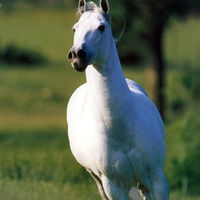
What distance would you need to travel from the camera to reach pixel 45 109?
2973cm

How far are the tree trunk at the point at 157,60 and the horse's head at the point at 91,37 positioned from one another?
1325cm

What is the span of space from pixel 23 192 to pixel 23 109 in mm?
17777

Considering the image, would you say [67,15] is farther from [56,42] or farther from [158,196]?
[158,196]

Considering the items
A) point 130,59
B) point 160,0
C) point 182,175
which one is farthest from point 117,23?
point 130,59

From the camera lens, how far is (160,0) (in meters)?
20.0

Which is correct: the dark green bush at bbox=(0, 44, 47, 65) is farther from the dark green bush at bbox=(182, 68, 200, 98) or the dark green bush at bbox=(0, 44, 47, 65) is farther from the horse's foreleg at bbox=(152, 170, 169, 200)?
the horse's foreleg at bbox=(152, 170, 169, 200)

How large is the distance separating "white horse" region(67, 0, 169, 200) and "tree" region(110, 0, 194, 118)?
9.51 meters

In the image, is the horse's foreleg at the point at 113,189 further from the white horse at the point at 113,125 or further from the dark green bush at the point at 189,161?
the dark green bush at the point at 189,161

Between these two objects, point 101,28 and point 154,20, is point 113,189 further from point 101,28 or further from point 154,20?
point 154,20

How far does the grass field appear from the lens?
41.3ft

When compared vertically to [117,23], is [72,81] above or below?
below

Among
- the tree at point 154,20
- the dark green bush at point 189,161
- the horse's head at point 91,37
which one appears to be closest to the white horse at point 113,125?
the horse's head at point 91,37

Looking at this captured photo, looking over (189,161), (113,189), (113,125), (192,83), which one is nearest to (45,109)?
(192,83)

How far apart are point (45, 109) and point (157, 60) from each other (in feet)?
22.5
